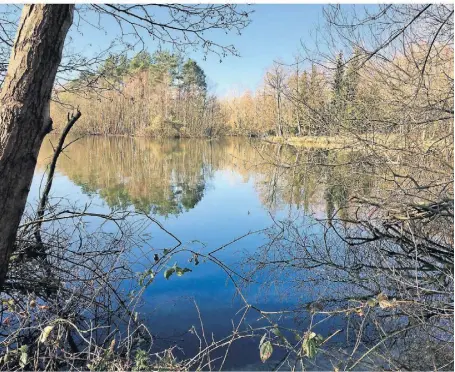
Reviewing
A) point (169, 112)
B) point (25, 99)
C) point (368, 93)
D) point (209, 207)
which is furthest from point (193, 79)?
point (25, 99)

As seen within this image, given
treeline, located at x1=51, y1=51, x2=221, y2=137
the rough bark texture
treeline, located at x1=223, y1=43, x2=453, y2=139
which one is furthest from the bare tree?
treeline, located at x1=51, y1=51, x2=221, y2=137

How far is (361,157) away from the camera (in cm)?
441

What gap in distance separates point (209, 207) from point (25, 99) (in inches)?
272

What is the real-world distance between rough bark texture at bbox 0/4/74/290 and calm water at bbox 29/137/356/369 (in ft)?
4.84

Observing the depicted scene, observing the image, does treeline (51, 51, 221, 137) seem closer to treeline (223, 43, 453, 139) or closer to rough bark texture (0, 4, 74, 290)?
treeline (223, 43, 453, 139)

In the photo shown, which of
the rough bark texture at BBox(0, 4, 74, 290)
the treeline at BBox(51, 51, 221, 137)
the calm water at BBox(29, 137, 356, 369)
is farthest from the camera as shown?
the treeline at BBox(51, 51, 221, 137)

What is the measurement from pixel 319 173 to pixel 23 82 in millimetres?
4162

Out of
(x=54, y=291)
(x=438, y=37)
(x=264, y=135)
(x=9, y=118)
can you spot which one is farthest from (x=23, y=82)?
(x=264, y=135)

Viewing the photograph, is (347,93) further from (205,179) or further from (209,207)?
(205,179)

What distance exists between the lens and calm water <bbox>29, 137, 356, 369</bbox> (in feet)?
12.3

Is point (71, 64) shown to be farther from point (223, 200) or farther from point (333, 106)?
point (223, 200)

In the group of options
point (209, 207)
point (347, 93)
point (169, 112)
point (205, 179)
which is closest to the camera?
point (347, 93)

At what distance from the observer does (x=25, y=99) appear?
68.1 inches

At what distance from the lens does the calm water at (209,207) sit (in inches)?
147
